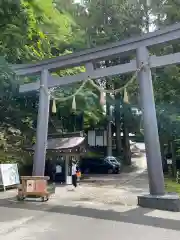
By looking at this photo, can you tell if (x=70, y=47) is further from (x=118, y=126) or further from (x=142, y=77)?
(x=118, y=126)

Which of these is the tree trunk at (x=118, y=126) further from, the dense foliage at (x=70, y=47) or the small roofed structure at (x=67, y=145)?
the small roofed structure at (x=67, y=145)

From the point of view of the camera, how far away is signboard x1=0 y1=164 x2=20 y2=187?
1393cm

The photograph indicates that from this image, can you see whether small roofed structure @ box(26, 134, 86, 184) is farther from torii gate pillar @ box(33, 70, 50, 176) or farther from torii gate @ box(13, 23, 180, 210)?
torii gate @ box(13, 23, 180, 210)

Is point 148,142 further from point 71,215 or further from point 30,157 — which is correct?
point 30,157

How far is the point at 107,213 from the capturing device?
812cm

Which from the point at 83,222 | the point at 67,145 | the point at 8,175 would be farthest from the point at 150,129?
the point at 67,145

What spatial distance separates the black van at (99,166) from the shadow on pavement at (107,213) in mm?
16737

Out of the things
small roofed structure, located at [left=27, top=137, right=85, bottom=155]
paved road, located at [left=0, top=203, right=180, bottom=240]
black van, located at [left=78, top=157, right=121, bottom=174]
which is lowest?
paved road, located at [left=0, top=203, right=180, bottom=240]

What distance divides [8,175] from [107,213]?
786 centimetres

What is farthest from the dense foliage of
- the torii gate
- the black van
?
the black van

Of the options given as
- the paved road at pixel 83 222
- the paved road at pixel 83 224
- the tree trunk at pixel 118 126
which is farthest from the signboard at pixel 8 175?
the tree trunk at pixel 118 126

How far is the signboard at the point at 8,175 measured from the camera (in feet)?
45.7

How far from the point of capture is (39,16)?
935 cm

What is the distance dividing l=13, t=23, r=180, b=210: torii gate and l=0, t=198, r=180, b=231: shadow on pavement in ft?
3.05
